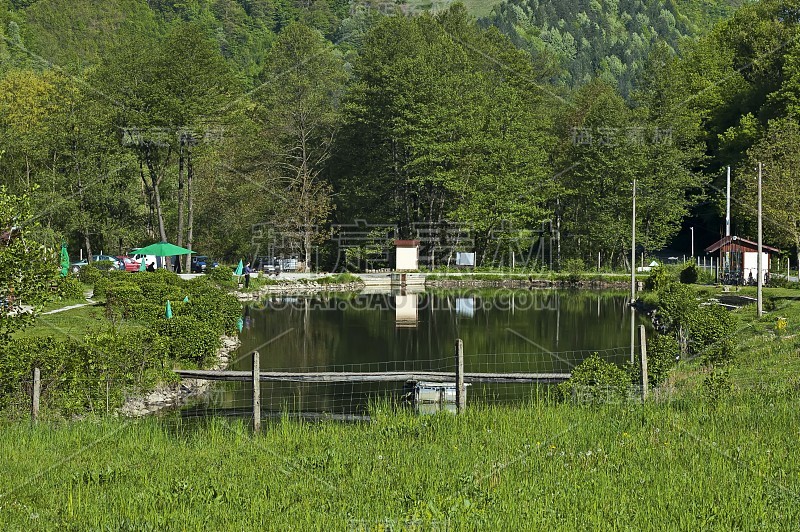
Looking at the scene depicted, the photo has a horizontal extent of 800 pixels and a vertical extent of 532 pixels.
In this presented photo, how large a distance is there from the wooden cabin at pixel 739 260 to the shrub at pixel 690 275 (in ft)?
4.12

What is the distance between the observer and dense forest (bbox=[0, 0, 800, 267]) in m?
60.8

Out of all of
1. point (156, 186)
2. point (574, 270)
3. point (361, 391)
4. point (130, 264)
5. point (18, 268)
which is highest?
point (156, 186)

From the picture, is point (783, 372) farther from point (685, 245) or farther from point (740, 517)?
point (685, 245)

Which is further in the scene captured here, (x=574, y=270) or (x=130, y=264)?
(x=574, y=270)

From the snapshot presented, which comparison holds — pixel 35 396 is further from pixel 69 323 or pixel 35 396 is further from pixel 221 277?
pixel 221 277

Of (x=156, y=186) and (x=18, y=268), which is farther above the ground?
(x=156, y=186)

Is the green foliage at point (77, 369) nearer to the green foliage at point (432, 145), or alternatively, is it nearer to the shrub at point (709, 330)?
the shrub at point (709, 330)

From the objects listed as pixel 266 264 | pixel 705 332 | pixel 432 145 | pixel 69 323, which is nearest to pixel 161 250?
pixel 266 264

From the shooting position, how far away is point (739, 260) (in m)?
51.3

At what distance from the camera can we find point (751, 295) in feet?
135

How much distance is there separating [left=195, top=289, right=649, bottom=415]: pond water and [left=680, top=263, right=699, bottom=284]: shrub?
336cm

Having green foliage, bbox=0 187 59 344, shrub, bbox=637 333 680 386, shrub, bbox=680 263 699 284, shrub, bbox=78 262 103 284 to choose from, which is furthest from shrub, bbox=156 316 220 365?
shrub, bbox=680 263 699 284

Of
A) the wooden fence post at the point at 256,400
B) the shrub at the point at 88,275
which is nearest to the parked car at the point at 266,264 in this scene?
the shrub at the point at 88,275

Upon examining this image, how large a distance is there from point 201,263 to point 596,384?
51607 millimetres
